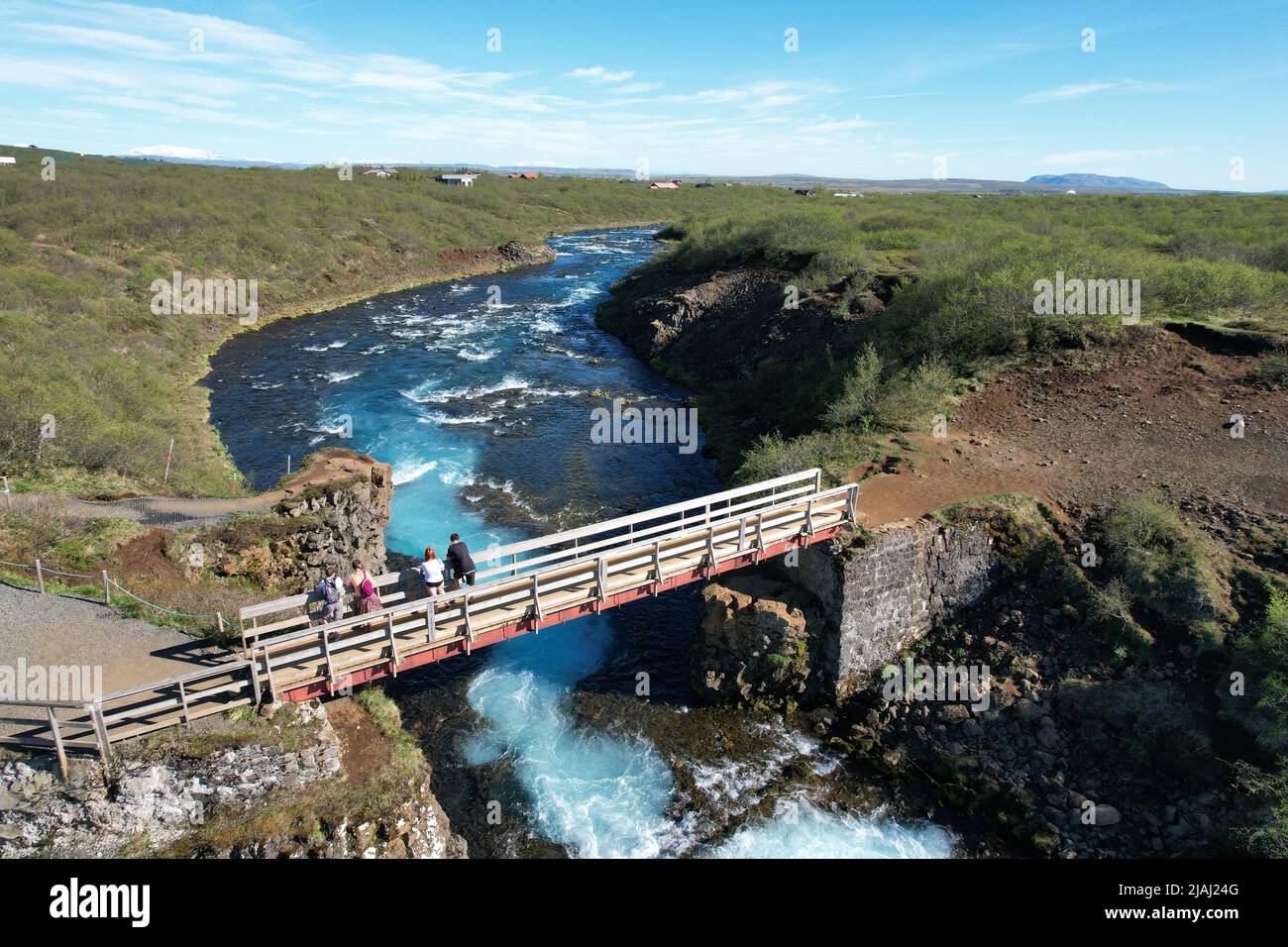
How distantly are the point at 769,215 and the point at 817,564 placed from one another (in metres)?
49.0

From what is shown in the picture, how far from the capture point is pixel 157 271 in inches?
2132

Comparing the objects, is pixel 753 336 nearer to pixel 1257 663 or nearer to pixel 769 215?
pixel 769 215

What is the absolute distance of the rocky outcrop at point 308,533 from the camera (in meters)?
19.5

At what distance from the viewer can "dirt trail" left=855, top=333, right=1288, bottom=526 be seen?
2123 cm

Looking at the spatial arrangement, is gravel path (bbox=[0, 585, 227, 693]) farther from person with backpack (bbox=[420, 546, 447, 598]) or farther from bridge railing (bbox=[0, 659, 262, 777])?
person with backpack (bbox=[420, 546, 447, 598])

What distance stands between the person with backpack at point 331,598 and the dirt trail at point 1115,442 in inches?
530

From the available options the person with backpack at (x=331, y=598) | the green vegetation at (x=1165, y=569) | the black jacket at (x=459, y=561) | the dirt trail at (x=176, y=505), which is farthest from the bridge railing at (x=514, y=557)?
the green vegetation at (x=1165, y=569)

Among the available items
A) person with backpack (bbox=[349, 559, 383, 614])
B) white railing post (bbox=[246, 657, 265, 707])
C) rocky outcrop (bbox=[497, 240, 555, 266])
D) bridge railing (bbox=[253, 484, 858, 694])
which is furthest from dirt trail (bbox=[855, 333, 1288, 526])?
rocky outcrop (bbox=[497, 240, 555, 266])

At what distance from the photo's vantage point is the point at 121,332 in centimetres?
4350

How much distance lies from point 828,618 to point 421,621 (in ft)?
34.3

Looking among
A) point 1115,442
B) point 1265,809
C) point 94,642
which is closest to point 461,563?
point 94,642

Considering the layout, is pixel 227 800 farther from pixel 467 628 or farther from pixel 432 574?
pixel 432 574

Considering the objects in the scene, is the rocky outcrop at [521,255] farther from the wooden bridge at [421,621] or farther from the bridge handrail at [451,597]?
the bridge handrail at [451,597]
